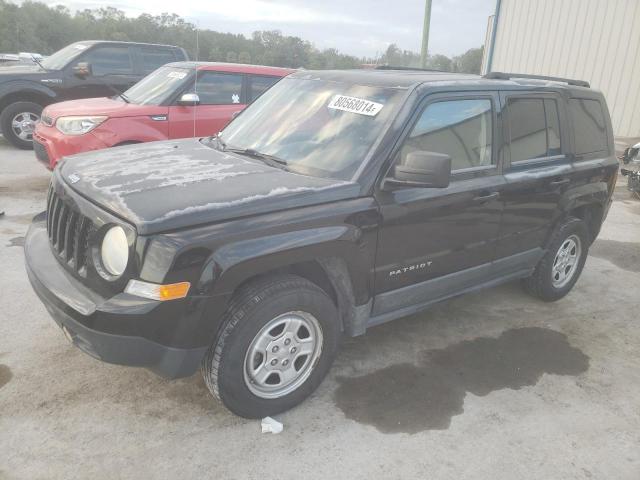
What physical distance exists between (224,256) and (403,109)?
4.71 feet

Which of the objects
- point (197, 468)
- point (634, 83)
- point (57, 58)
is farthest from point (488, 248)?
point (634, 83)

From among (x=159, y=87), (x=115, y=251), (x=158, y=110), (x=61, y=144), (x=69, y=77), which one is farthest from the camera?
(x=69, y=77)

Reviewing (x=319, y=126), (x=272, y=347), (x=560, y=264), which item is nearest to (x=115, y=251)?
(x=272, y=347)

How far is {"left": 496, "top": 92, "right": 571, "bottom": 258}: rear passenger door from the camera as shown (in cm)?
376

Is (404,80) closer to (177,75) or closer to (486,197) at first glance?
(486,197)

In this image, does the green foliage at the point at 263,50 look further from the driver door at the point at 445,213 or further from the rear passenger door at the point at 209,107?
the driver door at the point at 445,213

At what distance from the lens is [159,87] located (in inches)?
276

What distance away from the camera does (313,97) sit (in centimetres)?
362

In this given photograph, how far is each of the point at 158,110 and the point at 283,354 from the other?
469 centimetres

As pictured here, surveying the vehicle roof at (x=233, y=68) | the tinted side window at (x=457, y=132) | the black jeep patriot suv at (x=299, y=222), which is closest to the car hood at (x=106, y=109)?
the vehicle roof at (x=233, y=68)

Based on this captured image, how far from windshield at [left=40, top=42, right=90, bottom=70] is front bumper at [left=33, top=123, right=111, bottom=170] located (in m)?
3.57

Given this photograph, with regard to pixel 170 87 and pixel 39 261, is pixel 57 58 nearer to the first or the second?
pixel 170 87

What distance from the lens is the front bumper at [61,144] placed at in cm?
625

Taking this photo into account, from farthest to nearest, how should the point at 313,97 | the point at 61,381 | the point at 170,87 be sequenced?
1. the point at 170,87
2. the point at 313,97
3. the point at 61,381
